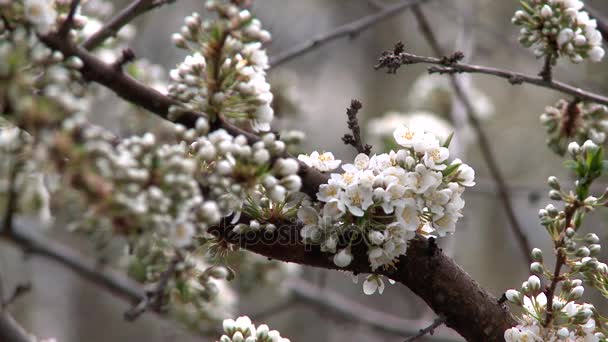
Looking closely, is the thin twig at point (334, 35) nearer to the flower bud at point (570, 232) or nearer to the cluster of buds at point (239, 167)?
the cluster of buds at point (239, 167)

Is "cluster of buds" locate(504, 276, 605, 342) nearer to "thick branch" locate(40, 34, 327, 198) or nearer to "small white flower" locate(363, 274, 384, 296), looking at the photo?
"small white flower" locate(363, 274, 384, 296)

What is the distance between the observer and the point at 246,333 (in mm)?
2447

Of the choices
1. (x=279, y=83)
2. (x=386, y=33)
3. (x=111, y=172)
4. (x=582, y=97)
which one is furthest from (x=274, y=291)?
(x=386, y=33)

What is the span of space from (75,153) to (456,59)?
160 centimetres

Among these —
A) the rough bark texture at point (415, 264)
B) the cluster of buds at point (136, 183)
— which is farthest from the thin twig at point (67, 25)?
the cluster of buds at point (136, 183)

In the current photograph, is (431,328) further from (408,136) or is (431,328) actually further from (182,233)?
(182,233)

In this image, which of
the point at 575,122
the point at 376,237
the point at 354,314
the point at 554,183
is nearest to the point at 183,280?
the point at 376,237

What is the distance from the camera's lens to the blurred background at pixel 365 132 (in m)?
6.98

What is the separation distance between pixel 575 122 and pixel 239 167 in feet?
6.17

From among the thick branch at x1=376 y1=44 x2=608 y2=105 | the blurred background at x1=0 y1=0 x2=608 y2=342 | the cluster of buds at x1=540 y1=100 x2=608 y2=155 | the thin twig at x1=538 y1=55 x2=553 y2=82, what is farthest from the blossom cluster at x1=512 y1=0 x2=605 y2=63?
the blurred background at x1=0 y1=0 x2=608 y2=342

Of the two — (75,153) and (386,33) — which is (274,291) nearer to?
(75,153)

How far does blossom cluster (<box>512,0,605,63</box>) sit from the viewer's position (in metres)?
2.65

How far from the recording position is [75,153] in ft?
4.91

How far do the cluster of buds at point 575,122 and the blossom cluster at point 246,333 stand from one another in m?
1.64
